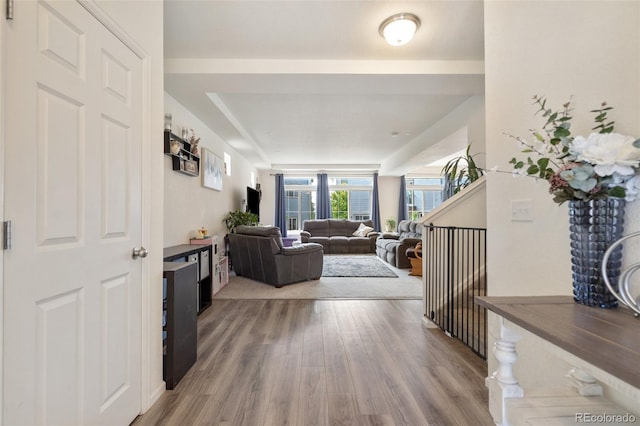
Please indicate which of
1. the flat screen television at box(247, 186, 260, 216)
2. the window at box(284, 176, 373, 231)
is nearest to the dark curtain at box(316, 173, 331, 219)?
the window at box(284, 176, 373, 231)

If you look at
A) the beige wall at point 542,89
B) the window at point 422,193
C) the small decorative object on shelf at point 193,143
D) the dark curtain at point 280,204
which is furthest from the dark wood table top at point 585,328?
the window at point 422,193

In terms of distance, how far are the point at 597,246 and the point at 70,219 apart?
6.63 feet

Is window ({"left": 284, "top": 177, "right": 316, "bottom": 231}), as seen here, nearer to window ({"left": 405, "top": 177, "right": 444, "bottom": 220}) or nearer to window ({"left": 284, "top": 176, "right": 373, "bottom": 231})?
window ({"left": 284, "top": 176, "right": 373, "bottom": 231})

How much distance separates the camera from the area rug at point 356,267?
5.00 meters

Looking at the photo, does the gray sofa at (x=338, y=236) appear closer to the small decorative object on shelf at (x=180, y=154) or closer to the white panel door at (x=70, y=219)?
the small decorative object on shelf at (x=180, y=154)

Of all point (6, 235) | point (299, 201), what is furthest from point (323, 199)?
point (6, 235)

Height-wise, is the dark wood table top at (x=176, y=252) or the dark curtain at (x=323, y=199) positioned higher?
the dark curtain at (x=323, y=199)

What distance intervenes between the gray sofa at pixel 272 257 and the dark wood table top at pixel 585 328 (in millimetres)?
3295

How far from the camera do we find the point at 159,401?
1.64 metres

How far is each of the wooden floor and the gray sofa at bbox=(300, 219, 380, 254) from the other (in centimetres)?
469

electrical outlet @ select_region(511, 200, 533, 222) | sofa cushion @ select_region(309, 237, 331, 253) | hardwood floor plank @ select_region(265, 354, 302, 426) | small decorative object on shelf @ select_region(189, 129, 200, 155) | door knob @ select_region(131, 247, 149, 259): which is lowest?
hardwood floor plank @ select_region(265, 354, 302, 426)

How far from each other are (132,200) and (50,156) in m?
0.47

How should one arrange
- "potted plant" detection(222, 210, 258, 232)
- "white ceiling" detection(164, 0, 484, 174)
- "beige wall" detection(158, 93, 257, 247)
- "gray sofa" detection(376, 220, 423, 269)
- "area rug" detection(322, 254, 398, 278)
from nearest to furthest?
"white ceiling" detection(164, 0, 484, 174), "beige wall" detection(158, 93, 257, 247), "area rug" detection(322, 254, 398, 278), "potted plant" detection(222, 210, 258, 232), "gray sofa" detection(376, 220, 423, 269)

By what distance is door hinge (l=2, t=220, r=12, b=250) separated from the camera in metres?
0.87
